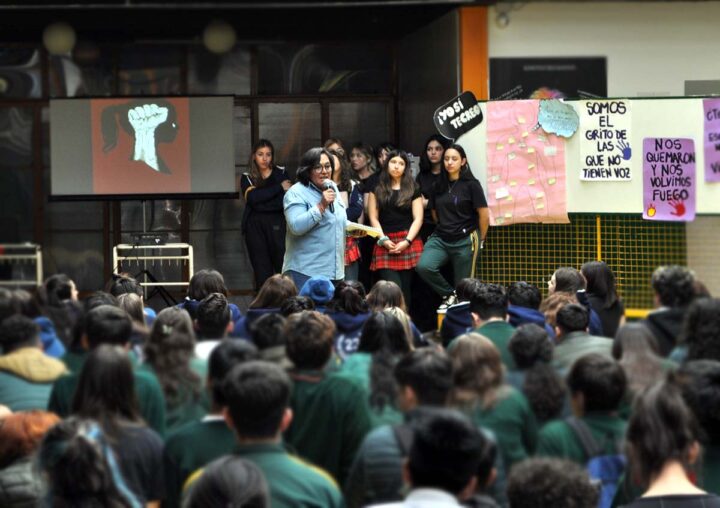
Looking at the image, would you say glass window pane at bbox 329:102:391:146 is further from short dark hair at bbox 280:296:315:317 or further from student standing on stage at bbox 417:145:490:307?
short dark hair at bbox 280:296:315:317

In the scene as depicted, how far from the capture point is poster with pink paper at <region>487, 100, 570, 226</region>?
34.3 feet

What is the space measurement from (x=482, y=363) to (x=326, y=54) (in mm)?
9367

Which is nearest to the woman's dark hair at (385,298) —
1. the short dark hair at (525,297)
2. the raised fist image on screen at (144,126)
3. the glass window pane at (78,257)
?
the short dark hair at (525,297)

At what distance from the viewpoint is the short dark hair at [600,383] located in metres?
4.43

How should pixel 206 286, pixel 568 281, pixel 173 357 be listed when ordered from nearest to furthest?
pixel 173 357
pixel 206 286
pixel 568 281

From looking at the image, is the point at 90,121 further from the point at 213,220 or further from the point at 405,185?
the point at 405,185

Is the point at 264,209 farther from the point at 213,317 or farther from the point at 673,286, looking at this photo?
the point at 673,286

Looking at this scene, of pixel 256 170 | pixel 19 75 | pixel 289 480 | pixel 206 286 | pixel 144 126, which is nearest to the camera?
pixel 289 480

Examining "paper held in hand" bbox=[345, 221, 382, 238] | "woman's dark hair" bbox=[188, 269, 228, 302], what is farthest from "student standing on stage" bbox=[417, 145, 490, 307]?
"woman's dark hair" bbox=[188, 269, 228, 302]

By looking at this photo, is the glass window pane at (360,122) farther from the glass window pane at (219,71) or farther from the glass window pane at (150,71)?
the glass window pane at (150,71)

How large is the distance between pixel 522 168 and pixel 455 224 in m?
0.76

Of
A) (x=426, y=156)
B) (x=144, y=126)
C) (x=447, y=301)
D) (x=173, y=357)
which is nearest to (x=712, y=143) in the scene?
(x=426, y=156)

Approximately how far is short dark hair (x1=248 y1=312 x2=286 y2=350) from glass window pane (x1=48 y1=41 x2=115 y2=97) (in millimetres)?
8766

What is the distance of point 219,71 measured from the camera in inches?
540
